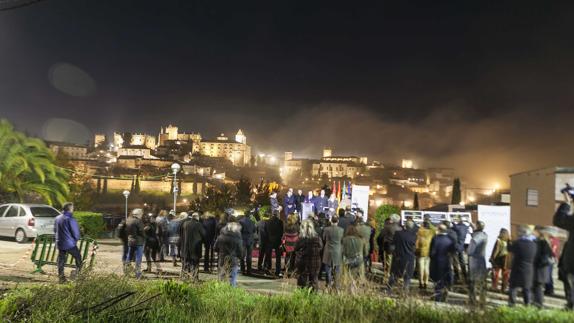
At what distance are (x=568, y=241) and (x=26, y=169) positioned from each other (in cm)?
2545

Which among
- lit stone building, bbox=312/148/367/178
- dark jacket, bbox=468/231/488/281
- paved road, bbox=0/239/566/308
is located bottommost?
paved road, bbox=0/239/566/308

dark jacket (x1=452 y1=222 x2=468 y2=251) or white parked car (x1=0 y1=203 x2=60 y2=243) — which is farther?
white parked car (x1=0 y1=203 x2=60 y2=243)

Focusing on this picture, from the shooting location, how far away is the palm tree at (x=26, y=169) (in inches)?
979

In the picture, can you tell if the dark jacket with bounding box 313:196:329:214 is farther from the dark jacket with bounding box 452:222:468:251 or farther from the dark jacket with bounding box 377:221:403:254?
the dark jacket with bounding box 452:222:468:251

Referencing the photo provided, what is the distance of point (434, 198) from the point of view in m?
145

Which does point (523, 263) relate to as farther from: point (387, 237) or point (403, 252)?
point (387, 237)

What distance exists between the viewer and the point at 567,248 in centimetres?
678

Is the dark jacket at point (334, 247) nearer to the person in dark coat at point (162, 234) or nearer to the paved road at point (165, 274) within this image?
the paved road at point (165, 274)

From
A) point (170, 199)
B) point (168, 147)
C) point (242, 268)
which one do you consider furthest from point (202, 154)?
point (242, 268)

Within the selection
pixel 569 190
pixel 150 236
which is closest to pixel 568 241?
pixel 569 190

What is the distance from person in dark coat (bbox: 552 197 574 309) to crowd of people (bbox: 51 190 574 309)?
12mm

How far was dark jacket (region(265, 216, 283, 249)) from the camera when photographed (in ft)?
42.2

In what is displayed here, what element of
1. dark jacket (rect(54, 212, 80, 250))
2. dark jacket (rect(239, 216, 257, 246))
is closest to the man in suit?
dark jacket (rect(239, 216, 257, 246))

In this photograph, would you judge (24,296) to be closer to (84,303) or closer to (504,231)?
(84,303)
